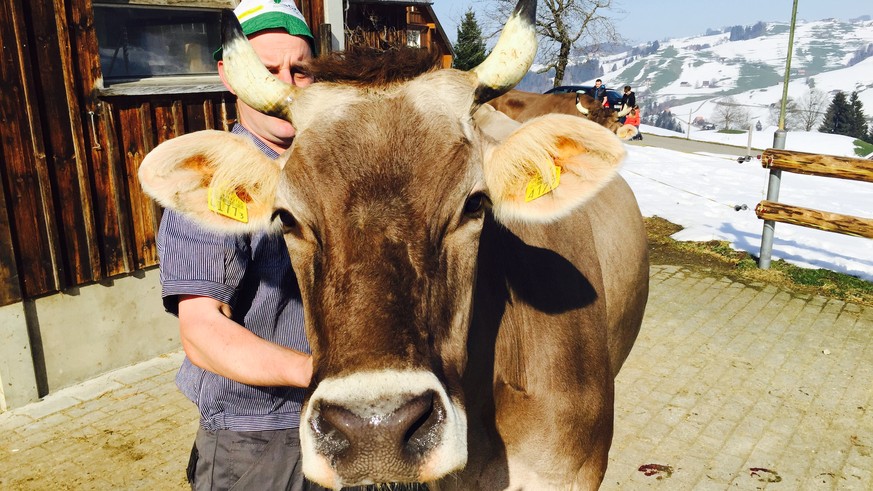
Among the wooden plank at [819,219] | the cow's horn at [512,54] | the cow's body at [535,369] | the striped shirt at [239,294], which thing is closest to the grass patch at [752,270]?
the wooden plank at [819,219]

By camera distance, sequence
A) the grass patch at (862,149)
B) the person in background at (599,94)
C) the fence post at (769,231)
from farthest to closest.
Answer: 1. the grass patch at (862,149)
2. the person in background at (599,94)
3. the fence post at (769,231)

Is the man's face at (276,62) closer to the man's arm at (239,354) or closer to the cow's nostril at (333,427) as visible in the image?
the man's arm at (239,354)

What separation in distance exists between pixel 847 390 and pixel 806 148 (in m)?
66.0

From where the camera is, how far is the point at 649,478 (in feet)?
14.3

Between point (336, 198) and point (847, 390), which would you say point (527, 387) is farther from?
point (847, 390)

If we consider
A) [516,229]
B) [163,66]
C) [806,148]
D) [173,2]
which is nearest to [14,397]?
[163,66]

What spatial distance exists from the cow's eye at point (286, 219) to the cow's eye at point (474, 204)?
53 centimetres

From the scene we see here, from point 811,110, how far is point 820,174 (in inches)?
5331

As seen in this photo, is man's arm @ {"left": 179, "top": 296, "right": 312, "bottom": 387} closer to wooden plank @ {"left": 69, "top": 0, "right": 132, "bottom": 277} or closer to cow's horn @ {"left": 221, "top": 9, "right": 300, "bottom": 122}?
cow's horn @ {"left": 221, "top": 9, "right": 300, "bottom": 122}

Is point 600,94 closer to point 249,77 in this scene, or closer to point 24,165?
point 24,165

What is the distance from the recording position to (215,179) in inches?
86.4

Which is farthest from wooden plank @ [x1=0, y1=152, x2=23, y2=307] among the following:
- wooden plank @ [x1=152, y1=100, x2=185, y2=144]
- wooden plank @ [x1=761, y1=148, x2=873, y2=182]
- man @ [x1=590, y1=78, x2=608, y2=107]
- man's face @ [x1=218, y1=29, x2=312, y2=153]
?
man @ [x1=590, y1=78, x2=608, y2=107]

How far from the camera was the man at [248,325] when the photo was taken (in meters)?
2.09

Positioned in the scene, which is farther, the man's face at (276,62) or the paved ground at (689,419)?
the paved ground at (689,419)
